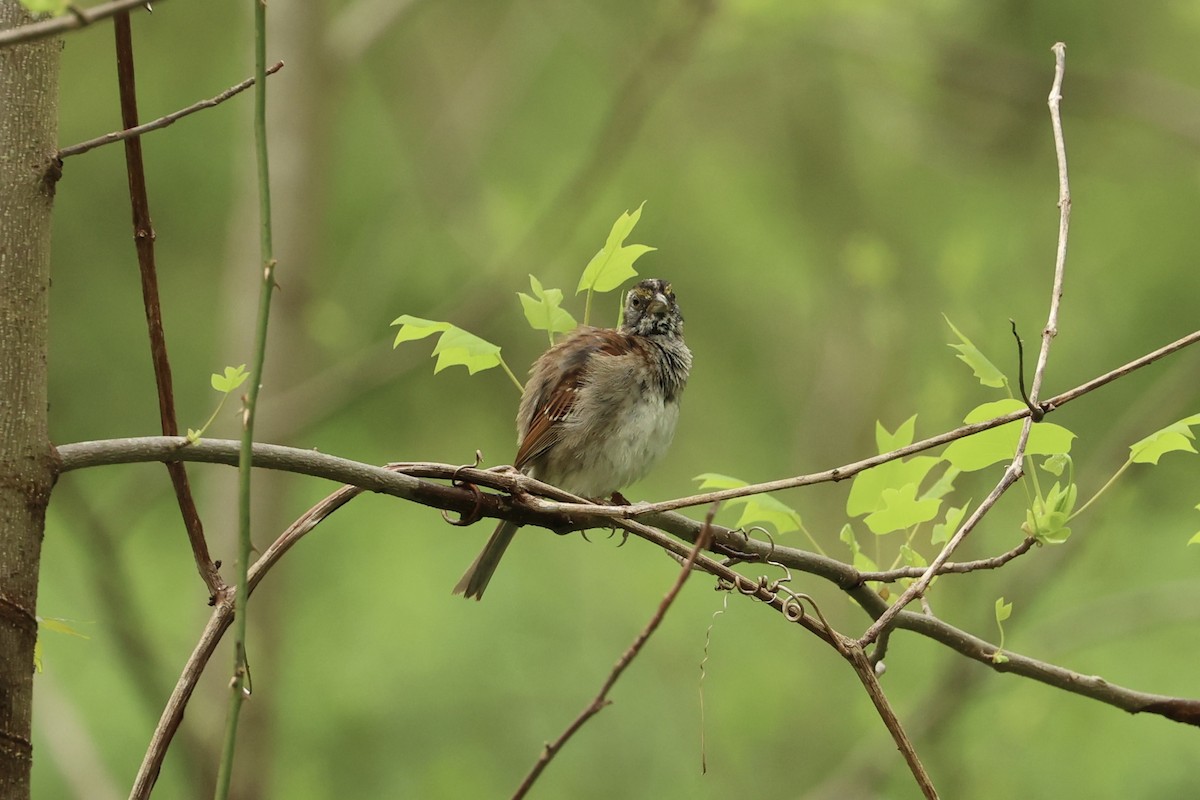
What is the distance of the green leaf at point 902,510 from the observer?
1.82 metres

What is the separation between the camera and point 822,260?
7016 millimetres

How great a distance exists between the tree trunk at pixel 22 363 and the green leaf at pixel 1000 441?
119cm

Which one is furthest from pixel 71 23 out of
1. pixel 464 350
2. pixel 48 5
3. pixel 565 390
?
pixel 565 390

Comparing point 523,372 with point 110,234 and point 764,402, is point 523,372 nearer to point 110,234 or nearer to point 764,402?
point 764,402

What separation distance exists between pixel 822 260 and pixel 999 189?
3.59 ft

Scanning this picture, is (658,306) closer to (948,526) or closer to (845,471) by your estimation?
(948,526)

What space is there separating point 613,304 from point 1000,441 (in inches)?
193

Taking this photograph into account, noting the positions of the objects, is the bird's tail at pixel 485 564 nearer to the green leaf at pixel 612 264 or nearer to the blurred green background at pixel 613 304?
the blurred green background at pixel 613 304

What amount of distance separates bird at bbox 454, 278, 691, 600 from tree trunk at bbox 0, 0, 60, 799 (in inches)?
82.6

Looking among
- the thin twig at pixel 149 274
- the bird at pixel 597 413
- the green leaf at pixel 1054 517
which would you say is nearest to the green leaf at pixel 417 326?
the thin twig at pixel 149 274

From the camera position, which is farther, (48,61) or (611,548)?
(611,548)

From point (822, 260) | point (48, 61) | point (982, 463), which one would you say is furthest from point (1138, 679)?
point (48, 61)

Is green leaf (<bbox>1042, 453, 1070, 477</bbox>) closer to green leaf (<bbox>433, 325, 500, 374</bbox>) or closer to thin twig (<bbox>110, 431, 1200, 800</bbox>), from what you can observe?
thin twig (<bbox>110, 431, 1200, 800</bbox>)

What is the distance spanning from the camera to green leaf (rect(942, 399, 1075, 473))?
1.73 meters
